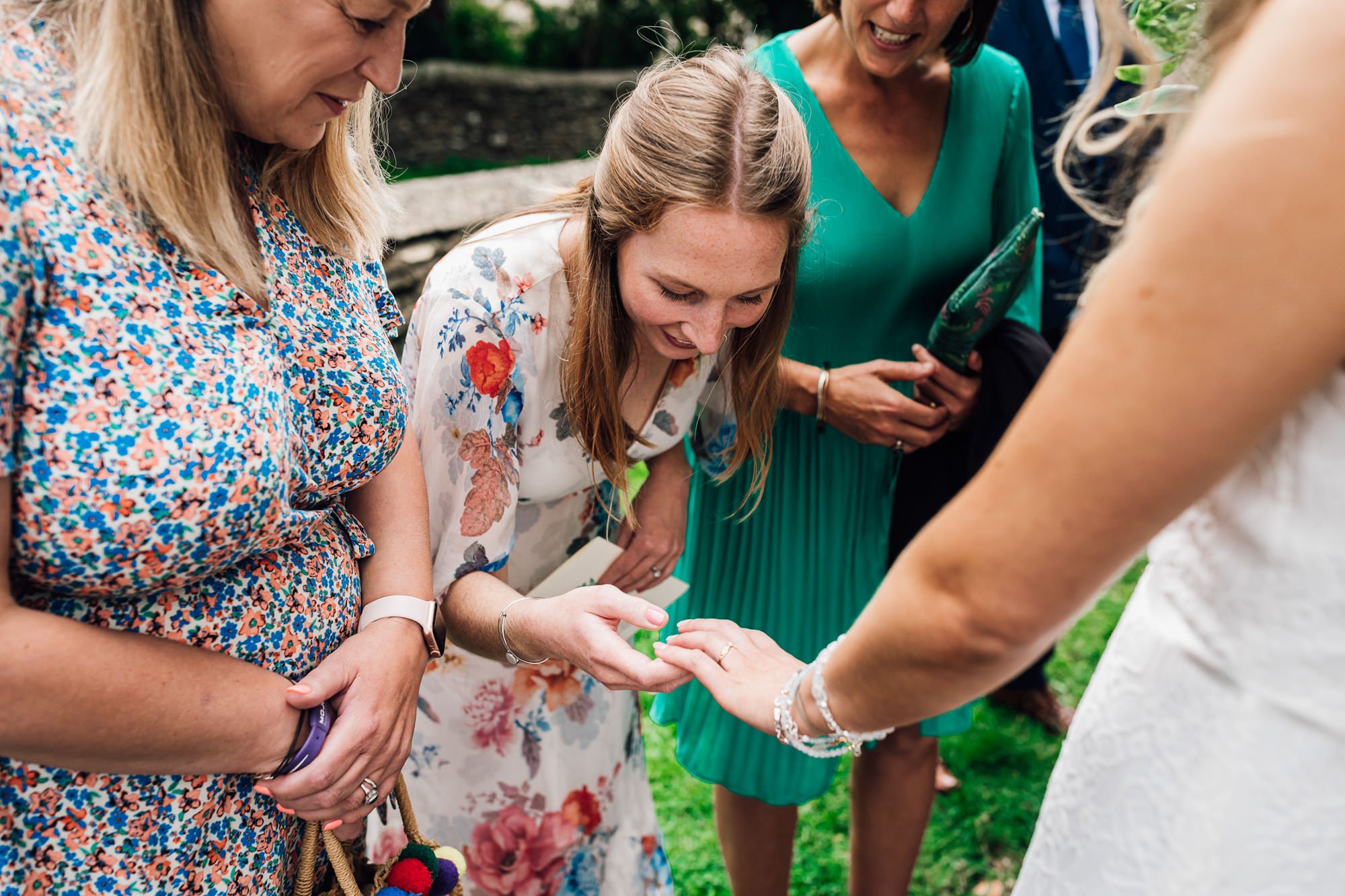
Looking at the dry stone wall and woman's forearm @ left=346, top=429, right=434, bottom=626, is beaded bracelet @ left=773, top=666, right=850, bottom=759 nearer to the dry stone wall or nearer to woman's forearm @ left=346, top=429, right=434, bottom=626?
woman's forearm @ left=346, top=429, right=434, bottom=626

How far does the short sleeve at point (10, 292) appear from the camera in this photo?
3.14 feet

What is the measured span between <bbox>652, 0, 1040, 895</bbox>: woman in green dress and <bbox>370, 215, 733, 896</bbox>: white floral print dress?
0.31 meters

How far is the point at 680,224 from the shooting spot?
174cm

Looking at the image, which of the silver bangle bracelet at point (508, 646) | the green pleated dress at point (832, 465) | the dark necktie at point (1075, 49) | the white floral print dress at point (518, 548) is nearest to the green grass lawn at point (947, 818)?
the green pleated dress at point (832, 465)

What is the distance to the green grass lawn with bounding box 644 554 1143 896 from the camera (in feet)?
9.84

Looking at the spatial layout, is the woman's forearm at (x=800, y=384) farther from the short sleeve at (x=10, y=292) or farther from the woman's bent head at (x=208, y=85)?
the short sleeve at (x=10, y=292)

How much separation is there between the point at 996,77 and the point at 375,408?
5.93 feet

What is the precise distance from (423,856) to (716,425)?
1101 mm

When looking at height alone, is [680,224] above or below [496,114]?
above

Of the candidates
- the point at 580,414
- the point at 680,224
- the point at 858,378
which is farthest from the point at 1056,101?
the point at 580,414

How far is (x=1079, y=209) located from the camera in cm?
329

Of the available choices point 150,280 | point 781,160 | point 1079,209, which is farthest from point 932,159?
point 150,280

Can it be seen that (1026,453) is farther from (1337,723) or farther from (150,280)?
(150,280)

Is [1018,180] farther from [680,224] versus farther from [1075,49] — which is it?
[680,224]
